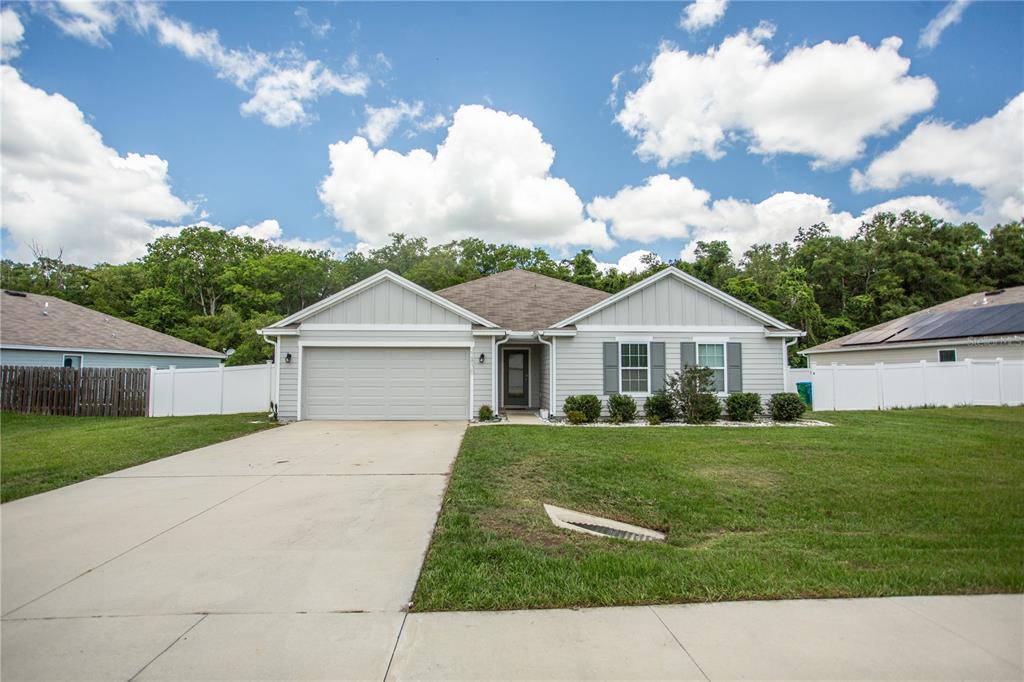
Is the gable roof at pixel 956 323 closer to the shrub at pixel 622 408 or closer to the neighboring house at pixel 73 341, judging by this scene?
the shrub at pixel 622 408

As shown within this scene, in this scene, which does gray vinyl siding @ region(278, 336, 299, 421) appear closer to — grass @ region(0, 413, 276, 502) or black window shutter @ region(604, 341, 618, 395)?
grass @ region(0, 413, 276, 502)

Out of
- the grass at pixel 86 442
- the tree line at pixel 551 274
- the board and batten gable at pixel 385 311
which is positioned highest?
the tree line at pixel 551 274

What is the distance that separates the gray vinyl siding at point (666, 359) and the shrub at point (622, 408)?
454 millimetres

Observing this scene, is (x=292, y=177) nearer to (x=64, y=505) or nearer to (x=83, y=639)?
(x=64, y=505)

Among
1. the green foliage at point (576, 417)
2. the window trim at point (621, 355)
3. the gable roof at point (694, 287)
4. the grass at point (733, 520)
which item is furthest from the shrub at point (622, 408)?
the grass at point (733, 520)

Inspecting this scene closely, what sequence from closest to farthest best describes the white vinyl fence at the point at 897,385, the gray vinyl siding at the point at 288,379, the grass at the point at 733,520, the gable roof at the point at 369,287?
the grass at the point at 733,520
the gray vinyl siding at the point at 288,379
the gable roof at the point at 369,287
the white vinyl fence at the point at 897,385

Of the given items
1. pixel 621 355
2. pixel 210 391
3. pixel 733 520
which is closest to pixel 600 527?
pixel 733 520

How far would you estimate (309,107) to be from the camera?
1589 cm

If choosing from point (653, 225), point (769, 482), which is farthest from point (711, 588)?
point (653, 225)

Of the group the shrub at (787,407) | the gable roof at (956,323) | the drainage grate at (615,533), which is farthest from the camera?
the gable roof at (956,323)

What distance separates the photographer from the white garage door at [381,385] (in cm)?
1379

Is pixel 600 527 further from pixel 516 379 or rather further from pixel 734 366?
pixel 516 379

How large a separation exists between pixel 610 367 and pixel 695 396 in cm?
233

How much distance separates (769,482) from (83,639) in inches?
267
